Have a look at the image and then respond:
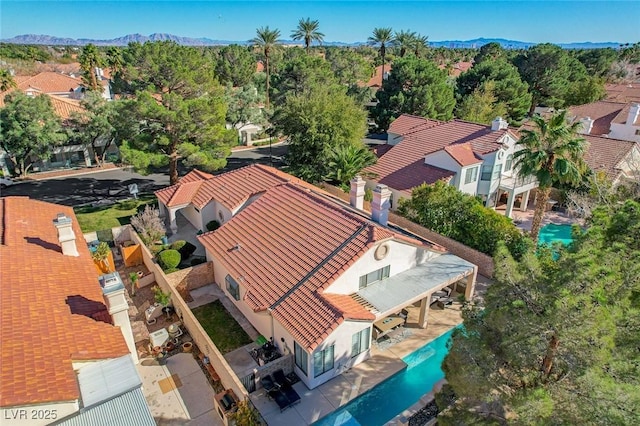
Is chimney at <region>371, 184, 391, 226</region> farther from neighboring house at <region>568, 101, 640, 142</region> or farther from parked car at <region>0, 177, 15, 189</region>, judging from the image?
parked car at <region>0, 177, 15, 189</region>

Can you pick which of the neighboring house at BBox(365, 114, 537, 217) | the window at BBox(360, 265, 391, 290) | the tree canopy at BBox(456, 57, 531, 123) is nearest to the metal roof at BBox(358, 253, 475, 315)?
the window at BBox(360, 265, 391, 290)

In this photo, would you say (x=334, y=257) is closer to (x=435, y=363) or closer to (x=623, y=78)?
(x=435, y=363)

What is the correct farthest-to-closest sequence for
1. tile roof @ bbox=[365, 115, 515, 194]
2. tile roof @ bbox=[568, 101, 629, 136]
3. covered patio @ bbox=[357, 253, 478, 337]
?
tile roof @ bbox=[568, 101, 629, 136], tile roof @ bbox=[365, 115, 515, 194], covered patio @ bbox=[357, 253, 478, 337]

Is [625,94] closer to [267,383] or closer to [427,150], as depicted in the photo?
[427,150]

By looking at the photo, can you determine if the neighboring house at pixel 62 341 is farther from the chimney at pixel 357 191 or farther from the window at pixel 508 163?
the window at pixel 508 163

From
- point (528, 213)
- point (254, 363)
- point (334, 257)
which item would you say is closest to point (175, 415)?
point (254, 363)

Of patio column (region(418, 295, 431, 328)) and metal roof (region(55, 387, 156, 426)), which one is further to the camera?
patio column (region(418, 295, 431, 328))

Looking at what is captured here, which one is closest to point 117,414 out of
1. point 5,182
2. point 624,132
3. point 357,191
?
point 357,191
